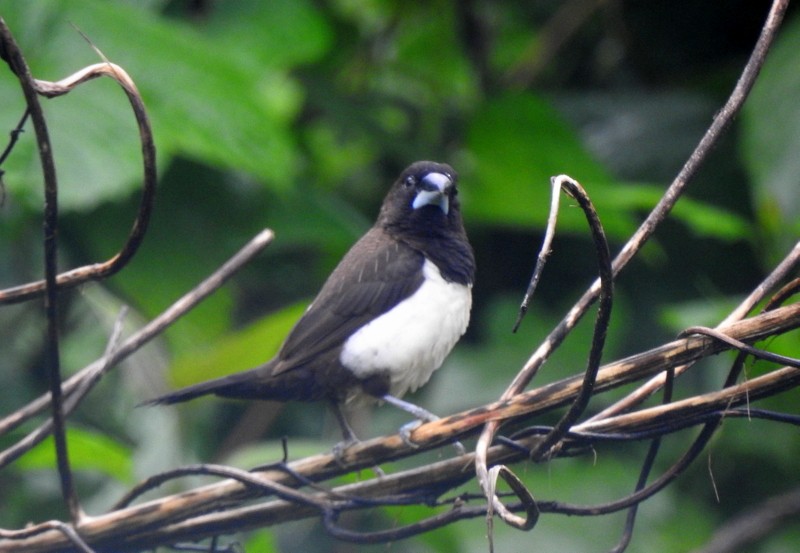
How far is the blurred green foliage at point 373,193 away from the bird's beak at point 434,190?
0.50m

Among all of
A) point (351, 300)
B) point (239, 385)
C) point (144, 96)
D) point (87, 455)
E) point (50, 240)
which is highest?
point (144, 96)

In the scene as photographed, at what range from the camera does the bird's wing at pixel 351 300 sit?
271 centimetres

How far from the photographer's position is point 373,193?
14.4 ft

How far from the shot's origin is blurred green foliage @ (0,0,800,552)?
320cm

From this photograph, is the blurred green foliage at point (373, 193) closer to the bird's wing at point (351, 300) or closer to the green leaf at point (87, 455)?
the green leaf at point (87, 455)

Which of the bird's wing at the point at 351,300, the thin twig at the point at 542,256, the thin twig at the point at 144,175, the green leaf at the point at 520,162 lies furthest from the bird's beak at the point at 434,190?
the thin twig at the point at 542,256

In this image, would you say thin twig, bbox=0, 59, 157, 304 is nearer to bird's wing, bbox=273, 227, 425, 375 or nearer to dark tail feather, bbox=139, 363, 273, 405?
dark tail feather, bbox=139, 363, 273, 405

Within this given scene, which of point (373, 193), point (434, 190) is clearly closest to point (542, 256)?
point (434, 190)

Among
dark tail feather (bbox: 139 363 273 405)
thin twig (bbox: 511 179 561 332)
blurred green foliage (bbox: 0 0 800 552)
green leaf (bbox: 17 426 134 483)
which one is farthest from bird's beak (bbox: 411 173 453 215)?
thin twig (bbox: 511 179 561 332)

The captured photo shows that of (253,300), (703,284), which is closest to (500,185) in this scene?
(703,284)

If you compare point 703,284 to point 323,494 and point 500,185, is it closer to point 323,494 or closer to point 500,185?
point 500,185

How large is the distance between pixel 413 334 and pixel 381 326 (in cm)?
9

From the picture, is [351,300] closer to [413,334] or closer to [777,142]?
[413,334]

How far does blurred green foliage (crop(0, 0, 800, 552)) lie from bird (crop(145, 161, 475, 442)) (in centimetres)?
22
